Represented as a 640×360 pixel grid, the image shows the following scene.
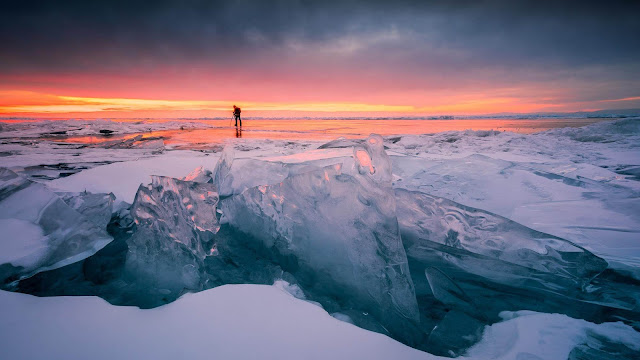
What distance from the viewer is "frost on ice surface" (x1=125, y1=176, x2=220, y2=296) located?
1243mm

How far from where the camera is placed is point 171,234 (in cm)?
137

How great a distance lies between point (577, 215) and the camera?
193 cm

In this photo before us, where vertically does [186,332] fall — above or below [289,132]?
below

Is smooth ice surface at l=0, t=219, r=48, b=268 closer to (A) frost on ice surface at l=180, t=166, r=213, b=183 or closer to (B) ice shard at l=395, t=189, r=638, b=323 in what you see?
(A) frost on ice surface at l=180, t=166, r=213, b=183

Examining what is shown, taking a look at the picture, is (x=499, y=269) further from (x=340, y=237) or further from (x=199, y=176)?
(x=199, y=176)

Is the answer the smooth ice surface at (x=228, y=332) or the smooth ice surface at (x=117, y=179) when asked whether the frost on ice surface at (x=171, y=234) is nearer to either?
the smooth ice surface at (x=228, y=332)

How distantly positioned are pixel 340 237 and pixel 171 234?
80 cm

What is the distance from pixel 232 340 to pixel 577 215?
227 centimetres

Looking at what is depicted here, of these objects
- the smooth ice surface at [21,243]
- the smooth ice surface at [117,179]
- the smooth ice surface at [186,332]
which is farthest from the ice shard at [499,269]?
the smooth ice surface at [117,179]

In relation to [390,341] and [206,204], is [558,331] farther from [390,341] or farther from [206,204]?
[206,204]

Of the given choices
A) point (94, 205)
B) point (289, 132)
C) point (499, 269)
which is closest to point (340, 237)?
point (499, 269)

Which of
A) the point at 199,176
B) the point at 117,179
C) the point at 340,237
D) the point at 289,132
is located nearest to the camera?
the point at 340,237

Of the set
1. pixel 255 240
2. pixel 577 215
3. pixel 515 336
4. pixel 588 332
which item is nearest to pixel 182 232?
pixel 255 240

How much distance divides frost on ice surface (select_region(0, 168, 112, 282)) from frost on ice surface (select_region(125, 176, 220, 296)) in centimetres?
37
